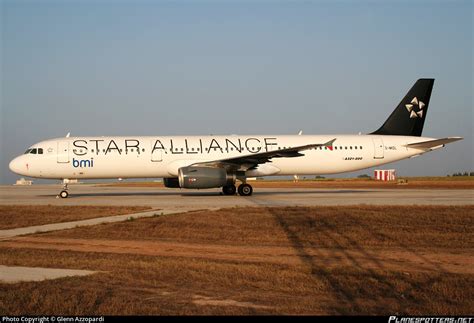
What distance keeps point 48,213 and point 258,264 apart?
40.8ft

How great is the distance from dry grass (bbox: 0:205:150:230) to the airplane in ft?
22.6

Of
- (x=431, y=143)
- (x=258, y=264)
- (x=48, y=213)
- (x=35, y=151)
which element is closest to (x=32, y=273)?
(x=258, y=264)

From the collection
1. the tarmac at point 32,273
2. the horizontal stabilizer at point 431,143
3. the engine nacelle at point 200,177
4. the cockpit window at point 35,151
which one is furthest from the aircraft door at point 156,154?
the tarmac at point 32,273

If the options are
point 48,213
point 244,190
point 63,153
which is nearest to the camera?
point 48,213

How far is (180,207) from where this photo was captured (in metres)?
21.7

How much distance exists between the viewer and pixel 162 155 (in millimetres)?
29219

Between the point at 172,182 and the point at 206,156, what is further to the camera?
the point at 172,182

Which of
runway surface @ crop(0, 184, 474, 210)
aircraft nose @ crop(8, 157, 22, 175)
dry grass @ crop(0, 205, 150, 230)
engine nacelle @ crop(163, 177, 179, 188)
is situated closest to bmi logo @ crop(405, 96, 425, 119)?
runway surface @ crop(0, 184, 474, 210)

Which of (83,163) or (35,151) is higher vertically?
(35,151)

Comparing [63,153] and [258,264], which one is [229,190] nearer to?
[63,153]

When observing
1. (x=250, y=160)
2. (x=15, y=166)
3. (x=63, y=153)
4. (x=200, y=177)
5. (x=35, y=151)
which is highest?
(x=35, y=151)

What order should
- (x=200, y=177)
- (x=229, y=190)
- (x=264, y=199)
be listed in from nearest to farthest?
1. (x=264, y=199)
2. (x=200, y=177)
3. (x=229, y=190)

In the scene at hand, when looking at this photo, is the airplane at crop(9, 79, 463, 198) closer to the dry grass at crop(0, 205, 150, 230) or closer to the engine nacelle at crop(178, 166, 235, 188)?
the engine nacelle at crop(178, 166, 235, 188)

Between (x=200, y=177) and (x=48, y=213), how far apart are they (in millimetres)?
8338
